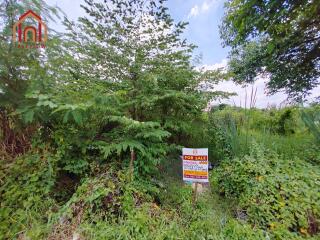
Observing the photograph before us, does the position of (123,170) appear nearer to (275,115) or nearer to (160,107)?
(160,107)

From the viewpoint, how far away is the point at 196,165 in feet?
6.67

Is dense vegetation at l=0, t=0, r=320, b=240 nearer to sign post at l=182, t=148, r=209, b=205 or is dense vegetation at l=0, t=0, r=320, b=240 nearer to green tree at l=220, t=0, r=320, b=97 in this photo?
sign post at l=182, t=148, r=209, b=205

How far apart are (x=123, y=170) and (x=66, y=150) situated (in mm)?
707

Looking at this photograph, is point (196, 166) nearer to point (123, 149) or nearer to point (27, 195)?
point (123, 149)

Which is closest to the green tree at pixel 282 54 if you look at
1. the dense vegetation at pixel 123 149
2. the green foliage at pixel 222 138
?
the green foliage at pixel 222 138

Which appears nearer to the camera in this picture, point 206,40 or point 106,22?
point 106,22

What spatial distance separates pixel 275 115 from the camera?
459 cm

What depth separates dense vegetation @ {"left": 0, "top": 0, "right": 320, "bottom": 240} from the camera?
5.53ft

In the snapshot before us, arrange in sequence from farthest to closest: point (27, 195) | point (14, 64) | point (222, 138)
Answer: point (222, 138)
point (14, 64)
point (27, 195)

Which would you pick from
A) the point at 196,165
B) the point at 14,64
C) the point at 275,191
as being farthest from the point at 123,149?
the point at 275,191

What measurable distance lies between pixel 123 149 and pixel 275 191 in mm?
1649

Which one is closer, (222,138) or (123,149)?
(123,149)

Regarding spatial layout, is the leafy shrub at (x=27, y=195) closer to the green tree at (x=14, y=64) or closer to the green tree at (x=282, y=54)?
the green tree at (x=14, y=64)

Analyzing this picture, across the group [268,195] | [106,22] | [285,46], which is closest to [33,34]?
[106,22]
